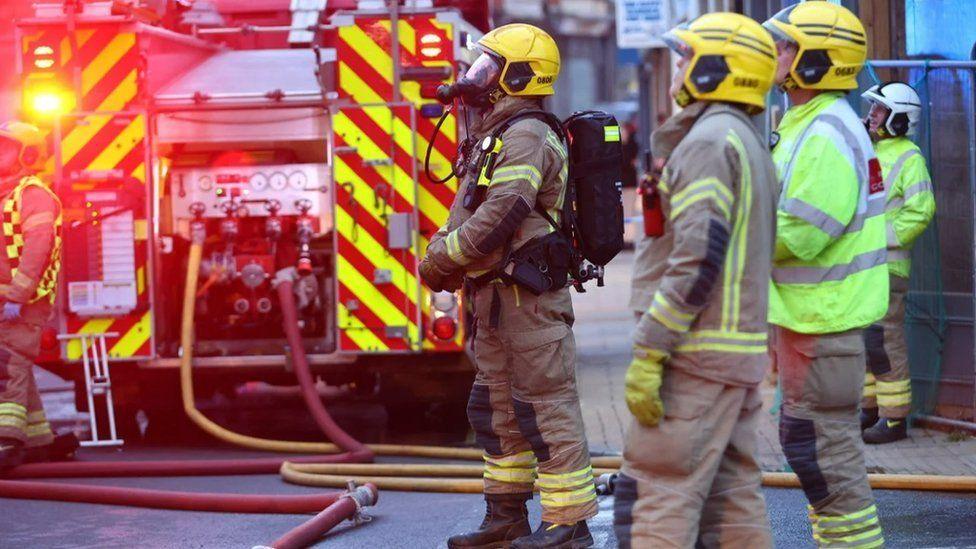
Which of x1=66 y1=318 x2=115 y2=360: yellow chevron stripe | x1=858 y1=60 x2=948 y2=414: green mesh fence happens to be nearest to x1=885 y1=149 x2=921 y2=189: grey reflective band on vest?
x1=858 y1=60 x2=948 y2=414: green mesh fence

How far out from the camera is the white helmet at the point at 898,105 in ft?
27.2

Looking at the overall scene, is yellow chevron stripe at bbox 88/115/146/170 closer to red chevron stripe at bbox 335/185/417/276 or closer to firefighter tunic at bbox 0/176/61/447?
firefighter tunic at bbox 0/176/61/447

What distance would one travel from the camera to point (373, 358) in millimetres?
9180

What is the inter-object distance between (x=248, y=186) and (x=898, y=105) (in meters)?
3.50

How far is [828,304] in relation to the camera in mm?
5070

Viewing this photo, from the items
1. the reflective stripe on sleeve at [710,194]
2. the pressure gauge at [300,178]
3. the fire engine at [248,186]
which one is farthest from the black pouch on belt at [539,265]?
the pressure gauge at [300,178]

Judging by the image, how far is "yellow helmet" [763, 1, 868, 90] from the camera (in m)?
5.25

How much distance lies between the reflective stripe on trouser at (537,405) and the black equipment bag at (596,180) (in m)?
0.23

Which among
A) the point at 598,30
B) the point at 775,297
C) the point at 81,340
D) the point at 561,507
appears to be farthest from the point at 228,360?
the point at 598,30

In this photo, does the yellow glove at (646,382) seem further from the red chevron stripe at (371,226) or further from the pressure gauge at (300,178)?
the pressure gauge at (300,178)

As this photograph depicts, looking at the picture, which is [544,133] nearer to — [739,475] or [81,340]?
[739,475]

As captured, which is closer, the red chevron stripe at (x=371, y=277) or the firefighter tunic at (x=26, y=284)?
the firefighter tunic at (x=26, y=284)

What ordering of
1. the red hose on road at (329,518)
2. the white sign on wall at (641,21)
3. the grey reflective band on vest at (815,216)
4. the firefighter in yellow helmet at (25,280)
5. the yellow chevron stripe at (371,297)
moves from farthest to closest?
1. the white sign on wall at (641,21)
2. the yellow chevron stripe at (371,297)
3. the firefighter in yellow helmet at (25,280)
4. the red hose on road at (329,518)
5. the grey reflective band on vest at (815,216)

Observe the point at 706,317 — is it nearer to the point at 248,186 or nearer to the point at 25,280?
the point at 25,280
